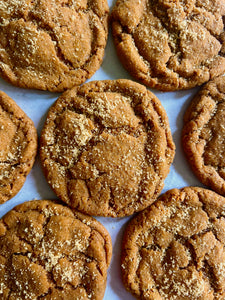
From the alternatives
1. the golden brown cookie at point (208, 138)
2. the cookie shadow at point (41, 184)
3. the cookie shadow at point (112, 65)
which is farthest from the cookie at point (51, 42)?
the golden brown cookie at point (208, 138)

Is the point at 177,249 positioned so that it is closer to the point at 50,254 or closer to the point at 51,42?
the point at 50,254

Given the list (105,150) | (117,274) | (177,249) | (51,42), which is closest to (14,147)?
(105,150)

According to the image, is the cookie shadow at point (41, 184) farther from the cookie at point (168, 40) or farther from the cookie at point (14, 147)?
the cookie at point (168, 40)

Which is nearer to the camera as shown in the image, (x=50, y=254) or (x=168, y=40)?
(x=50, y=254)

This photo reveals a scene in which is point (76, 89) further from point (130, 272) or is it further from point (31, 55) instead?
point (130, 272)

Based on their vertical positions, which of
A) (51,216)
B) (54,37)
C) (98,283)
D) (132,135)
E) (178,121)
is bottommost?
(98,283)

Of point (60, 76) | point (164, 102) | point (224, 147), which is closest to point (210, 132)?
point (224, 147)
